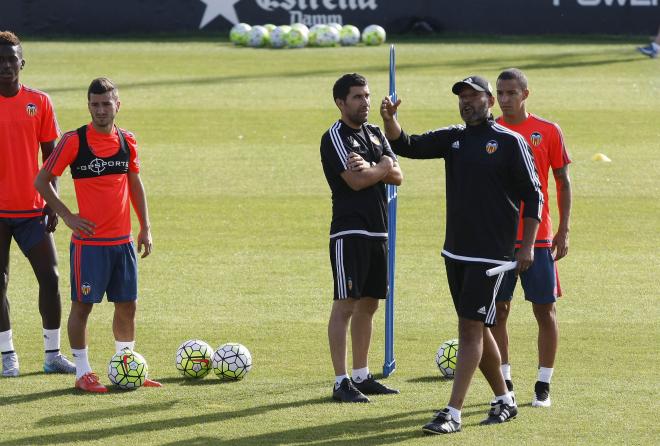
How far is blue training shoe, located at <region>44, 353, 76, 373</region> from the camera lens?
927 centimetres

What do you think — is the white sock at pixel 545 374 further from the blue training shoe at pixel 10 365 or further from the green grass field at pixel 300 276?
the blue training shoe at pixel 10 365

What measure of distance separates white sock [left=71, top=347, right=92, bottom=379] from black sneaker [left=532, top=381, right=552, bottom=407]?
3.15 meters

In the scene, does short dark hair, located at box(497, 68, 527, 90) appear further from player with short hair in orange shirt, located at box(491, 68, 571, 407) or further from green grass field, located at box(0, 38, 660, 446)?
green grass field, located at box(0, 38, 660, 446)

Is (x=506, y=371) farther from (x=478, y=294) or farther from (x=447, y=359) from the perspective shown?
(x=478, y=294)

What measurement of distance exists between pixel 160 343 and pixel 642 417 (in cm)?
408

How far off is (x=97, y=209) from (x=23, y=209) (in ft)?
2.95

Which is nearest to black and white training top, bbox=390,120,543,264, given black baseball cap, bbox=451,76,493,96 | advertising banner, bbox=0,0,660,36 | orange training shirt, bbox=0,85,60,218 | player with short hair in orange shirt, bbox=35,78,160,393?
black baseball cap, bbox=451,76,493,96

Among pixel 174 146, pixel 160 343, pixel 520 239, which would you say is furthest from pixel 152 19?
pixel 520 239

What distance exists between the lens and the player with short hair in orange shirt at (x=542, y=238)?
27.5 feet

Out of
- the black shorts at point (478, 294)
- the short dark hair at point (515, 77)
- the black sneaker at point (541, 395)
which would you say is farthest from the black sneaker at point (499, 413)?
the short dark hair at point (515, 77)

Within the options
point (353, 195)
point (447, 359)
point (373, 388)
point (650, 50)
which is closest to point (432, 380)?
point (447, 359)

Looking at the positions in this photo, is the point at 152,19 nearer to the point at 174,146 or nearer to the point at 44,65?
the point at 44,65

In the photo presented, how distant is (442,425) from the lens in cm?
761

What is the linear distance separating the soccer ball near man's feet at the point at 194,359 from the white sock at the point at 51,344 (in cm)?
97
